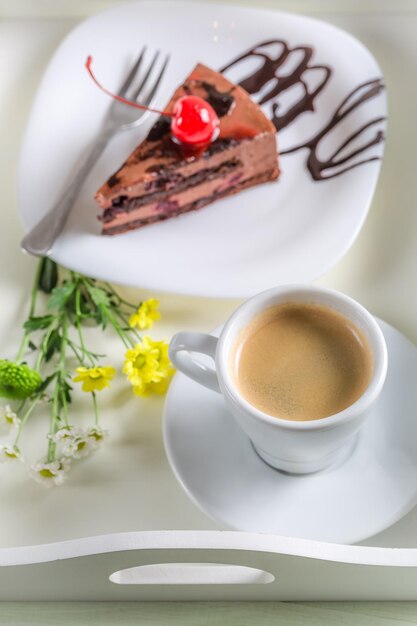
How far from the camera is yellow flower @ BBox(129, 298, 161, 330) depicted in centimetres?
116

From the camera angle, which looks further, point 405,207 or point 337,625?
point 405,207

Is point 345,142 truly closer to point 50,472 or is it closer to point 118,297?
point 118,297

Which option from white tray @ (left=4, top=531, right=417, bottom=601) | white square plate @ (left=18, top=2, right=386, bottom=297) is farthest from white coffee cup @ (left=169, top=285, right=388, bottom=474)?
white square plate @ (left=18, top=2, right=386, bottom=297)

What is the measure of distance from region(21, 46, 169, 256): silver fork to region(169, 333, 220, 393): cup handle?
335mm

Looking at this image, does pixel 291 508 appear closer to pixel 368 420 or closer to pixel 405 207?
pixel 368 420

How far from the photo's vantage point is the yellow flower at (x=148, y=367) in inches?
43.3

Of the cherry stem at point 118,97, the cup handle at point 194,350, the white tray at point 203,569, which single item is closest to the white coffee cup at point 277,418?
the cup handle at point 194,350

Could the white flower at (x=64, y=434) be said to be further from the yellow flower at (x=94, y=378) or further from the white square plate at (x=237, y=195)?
the white square plate at (x=237, y=195)

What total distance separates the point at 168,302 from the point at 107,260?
104mm

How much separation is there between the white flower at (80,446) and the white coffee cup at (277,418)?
0.17m

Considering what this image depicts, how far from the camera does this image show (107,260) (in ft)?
3.98

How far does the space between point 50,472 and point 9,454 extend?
6 cm

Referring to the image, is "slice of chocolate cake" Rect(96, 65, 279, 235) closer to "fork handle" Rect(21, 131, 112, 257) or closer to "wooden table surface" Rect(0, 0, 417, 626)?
"fork handle" Rect(21, 131, 112, 257)

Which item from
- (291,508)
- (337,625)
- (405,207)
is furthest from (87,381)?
(405,207)
